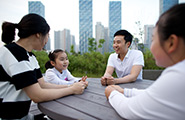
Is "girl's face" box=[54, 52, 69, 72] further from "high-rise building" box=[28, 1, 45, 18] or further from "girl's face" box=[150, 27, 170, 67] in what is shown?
"high-rise building" box=[28, 1, 45, 18]

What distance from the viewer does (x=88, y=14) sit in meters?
24.6

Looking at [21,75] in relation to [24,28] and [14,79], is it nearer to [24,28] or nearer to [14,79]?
[14,79]

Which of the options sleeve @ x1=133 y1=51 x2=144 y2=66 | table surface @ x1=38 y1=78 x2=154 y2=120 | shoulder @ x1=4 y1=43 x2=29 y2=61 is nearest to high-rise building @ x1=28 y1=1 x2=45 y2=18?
sleeve @ x1=133 y1=51 x2=144 y2=66

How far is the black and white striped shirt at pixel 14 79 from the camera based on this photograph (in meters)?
0.97

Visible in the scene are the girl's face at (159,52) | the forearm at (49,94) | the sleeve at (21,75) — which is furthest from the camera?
the forearm at (49,94)

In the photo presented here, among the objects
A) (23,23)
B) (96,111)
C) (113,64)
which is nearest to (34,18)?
(23,23)

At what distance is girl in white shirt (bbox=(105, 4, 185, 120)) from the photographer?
1.82 ft

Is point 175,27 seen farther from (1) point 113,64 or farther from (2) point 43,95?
(1) point 113,64

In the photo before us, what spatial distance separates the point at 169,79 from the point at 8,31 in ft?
4.09

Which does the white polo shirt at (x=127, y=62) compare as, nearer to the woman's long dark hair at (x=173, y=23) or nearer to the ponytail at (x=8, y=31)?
the woman's long dark hair at (x=173, y=23)

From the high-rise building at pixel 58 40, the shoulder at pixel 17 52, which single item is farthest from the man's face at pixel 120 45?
the high-rise building at pixel 58 40

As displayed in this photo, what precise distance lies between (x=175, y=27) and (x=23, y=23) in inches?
44.7

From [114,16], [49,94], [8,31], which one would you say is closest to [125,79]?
[49,94]

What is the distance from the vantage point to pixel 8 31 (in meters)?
1.14
